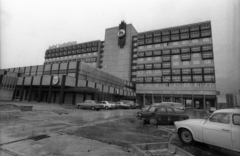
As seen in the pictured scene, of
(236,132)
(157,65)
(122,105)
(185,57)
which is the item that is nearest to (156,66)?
(157,65)

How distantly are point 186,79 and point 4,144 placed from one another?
6100cm

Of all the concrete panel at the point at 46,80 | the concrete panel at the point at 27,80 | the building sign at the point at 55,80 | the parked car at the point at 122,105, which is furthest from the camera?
the concrete panel at the point at 27,80

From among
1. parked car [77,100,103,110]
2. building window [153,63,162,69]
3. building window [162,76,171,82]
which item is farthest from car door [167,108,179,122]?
building window [153,63,162,69]

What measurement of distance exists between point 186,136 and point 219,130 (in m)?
1.57

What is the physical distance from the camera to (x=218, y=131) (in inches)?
181

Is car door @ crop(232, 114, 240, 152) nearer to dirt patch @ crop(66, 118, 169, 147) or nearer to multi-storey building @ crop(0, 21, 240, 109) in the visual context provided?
dirt patch @ crop(66, 118, 169, 147)

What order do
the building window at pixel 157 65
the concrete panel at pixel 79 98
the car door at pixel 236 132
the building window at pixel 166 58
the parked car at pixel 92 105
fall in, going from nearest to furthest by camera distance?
the car door at pixel 236 132
the parked car at pixel 92 105
the concrete panel at pixel 79 98
the building window at pixel 166 58
the building window at pixel 157 65

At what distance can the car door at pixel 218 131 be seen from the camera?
4.32 metres

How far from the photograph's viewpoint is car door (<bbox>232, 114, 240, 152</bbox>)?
13.1ft

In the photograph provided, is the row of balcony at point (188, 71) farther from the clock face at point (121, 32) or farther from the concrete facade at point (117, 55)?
the clock face at point (121, 32)

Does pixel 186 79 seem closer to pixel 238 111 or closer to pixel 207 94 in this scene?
pixel 207 94

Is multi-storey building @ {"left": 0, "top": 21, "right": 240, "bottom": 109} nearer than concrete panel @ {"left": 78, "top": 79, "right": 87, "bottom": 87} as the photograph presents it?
No

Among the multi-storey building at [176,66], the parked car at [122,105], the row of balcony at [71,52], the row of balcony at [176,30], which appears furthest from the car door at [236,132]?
the row of balcony at [71,52]

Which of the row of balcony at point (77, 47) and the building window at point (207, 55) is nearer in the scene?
the building window at point (207, 55)
